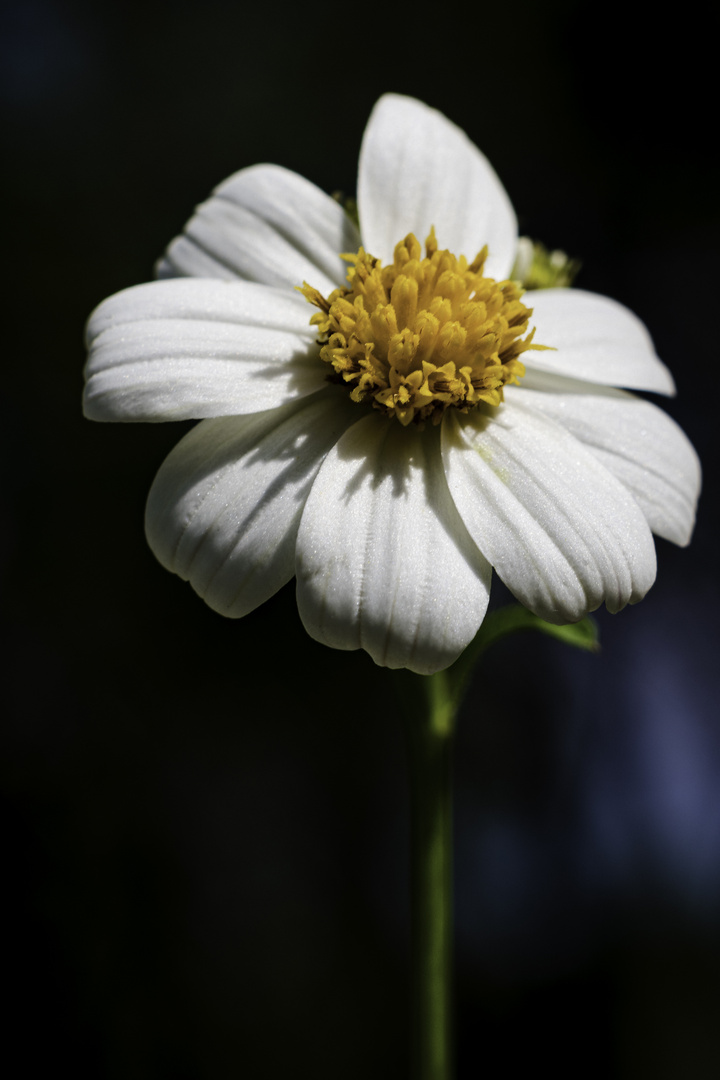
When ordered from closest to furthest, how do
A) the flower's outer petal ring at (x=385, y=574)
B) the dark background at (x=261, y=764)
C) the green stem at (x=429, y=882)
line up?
1. the flower's outer petal ring at (x=385, y=574)
2. the green stem at (x=429, y=882)
3. the dark background at (x=261, y=764)

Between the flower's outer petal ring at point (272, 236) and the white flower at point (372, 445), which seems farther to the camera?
the flower's outer petal ring at point (272, 236)

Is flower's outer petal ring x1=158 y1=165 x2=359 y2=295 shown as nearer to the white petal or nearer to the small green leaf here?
the white petal

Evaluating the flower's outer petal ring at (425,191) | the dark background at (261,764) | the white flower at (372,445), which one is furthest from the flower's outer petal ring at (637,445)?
the dark background at (261,764)

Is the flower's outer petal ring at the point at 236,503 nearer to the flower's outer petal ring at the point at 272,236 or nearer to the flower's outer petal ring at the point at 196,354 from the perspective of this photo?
the flower's outer petal ring at the point at 196,354

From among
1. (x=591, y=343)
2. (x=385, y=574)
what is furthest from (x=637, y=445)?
(x=385, y=574)

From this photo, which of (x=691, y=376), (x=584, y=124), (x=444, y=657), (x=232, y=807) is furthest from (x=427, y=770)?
(x=584, y=124)

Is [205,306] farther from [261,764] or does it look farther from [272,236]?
[261,764]
